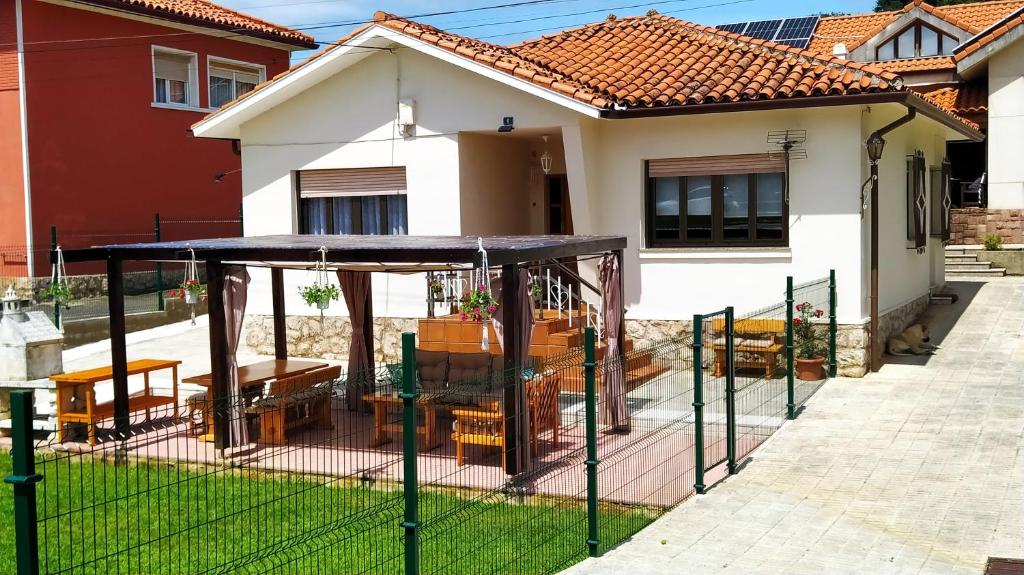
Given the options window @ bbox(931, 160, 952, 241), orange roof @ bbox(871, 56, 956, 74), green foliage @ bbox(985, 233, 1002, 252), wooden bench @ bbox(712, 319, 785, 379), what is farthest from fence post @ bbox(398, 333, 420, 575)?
orange roof @ bbox(871, 56, 956, 74)

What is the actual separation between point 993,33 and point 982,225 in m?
4.70

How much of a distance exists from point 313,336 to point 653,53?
288 inches

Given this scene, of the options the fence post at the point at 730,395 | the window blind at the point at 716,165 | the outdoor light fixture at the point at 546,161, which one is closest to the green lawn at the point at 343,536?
the fence post at the point at 730,395

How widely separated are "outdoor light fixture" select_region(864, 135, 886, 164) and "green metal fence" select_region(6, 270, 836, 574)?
3903 mm

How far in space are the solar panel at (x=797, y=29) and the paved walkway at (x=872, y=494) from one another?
17560mm

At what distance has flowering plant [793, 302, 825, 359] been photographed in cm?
1387

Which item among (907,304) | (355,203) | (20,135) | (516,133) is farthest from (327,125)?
(907,304)

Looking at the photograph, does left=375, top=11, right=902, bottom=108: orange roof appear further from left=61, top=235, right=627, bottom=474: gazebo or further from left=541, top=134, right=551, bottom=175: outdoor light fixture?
left=61, top=235, right=627, bottom=474: gazebo

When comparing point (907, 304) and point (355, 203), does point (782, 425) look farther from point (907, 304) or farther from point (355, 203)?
point (355, 203)

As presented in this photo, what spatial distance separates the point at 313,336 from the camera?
1717 centimetres

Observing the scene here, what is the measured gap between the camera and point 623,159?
1565cm

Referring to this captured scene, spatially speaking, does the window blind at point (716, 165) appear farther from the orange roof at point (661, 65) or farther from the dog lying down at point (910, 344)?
the dog lying down at point (910, 344)

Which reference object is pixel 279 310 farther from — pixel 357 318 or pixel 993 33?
pixel 993 33

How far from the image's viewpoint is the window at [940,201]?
66.0 feet
